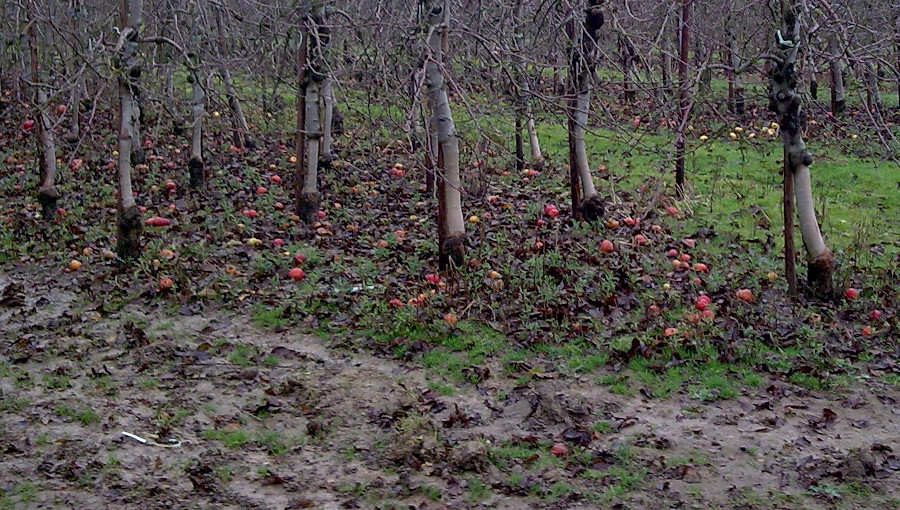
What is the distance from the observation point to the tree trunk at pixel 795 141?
709 cm

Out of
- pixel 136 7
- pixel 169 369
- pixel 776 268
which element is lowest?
pixel 169 369

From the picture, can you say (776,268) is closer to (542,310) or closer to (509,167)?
(542,310)

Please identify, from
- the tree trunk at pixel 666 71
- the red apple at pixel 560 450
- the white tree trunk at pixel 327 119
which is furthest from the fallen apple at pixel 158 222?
the red apple at pixel 560 450

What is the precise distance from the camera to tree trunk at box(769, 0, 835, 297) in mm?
7094

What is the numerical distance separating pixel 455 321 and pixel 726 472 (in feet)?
8.68

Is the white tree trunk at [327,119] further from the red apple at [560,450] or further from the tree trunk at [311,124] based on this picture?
the red apple at [560,450]

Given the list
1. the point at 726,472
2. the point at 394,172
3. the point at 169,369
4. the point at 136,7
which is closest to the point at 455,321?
the point at 169,369

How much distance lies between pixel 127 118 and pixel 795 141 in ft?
19.0

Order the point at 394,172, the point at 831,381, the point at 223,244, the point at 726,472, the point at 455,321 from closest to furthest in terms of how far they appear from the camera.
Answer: the point at 726,472
the point at 831,381
the point at 455,321
the point at 223,244
the point at 394,172

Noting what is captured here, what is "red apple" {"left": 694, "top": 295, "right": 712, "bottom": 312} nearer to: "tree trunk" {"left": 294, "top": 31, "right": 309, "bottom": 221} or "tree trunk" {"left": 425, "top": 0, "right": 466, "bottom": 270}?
"tree trunk" {"left": 425, "top": 0, "right": 466, "bottom": 270}

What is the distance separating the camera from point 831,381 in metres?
6.17

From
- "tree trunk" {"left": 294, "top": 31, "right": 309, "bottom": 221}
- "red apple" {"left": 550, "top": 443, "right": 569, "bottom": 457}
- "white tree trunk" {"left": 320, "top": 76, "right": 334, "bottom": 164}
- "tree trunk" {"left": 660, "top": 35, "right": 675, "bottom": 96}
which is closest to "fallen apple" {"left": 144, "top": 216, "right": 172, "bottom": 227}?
"tree trunk" {"left": 294, "top": 31, "right": 309, "bottom": 221}

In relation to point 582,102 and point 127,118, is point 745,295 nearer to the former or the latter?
point 582,102

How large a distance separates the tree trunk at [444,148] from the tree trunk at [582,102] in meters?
1.60
